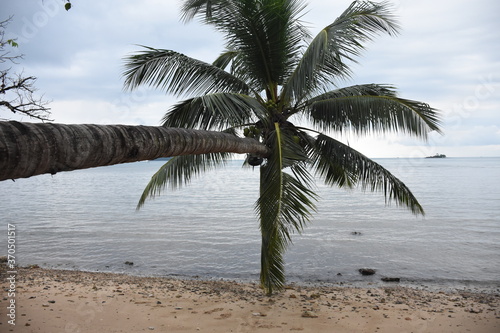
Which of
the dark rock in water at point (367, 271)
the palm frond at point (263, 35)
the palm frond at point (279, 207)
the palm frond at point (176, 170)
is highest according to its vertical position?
the palm frond at point (263, 35)

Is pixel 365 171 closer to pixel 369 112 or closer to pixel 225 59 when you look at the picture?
pixel 369 112

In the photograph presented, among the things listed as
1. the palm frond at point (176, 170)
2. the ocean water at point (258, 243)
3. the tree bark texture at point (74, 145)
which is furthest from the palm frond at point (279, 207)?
the ocean water at point (258, 243)

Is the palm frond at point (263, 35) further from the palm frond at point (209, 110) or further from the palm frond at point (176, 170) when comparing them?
the palm frond at point (176, 170)

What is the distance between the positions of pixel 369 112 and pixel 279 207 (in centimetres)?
296

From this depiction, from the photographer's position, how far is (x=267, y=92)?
7.81m

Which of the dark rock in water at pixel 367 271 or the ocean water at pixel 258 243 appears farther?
the ocean water at pixel 258 243

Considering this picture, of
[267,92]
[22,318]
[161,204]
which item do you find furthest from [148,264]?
[161,204]

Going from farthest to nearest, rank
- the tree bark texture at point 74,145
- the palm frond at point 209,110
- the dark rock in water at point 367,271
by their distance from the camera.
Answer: the dark rock in water at point 367,271
the palm frond at point 209,110
the tree bark texture at point 74,145

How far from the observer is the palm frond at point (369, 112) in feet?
21.9

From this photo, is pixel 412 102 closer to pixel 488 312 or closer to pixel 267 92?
pixel 267 92

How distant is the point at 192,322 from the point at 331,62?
565 cm

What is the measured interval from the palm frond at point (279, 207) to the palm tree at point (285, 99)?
0.02 metres

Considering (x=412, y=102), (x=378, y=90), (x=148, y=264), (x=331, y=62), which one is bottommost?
(x=148, y=264)

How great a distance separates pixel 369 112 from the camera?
7.22 metres
